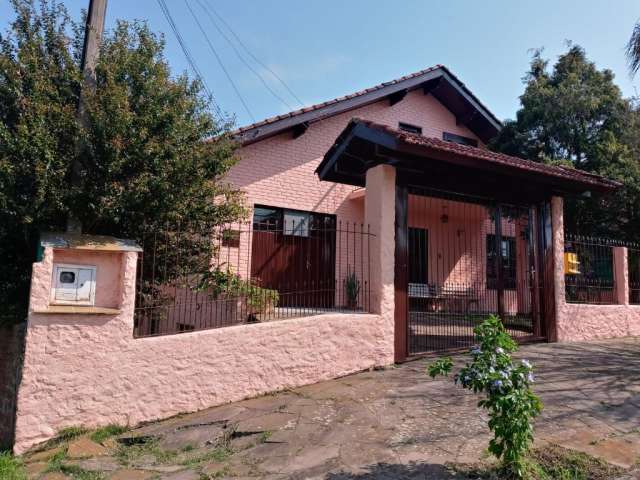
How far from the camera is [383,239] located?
21.5 ft

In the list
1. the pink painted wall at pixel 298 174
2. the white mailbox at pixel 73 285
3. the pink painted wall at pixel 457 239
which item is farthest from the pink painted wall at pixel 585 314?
the white mailbox at pixel 73 285

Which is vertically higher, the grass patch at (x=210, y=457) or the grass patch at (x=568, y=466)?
the grass patch at (x=568, y=466)

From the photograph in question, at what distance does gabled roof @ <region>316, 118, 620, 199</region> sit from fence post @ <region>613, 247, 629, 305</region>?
72.2 inches

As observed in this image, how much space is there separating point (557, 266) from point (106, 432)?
7230mm

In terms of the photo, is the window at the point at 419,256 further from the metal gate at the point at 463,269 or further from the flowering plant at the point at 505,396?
the flowering plant at the point at 505,396

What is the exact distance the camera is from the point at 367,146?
698 centimetres

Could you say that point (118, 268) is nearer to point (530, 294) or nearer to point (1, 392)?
point (1, 392)

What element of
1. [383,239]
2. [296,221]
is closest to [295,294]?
[383,239]

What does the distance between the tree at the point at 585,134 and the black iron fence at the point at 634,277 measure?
1605mm

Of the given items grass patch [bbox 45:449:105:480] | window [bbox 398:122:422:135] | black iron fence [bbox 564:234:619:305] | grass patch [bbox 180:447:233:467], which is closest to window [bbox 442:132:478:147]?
window [bbox 398:122:422:135]

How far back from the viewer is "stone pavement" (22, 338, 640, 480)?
149 inches

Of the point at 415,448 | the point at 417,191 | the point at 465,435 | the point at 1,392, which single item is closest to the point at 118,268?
the point at 1,392

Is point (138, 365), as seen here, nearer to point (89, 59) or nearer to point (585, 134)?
point (89, 59)

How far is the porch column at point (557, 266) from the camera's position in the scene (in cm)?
807
